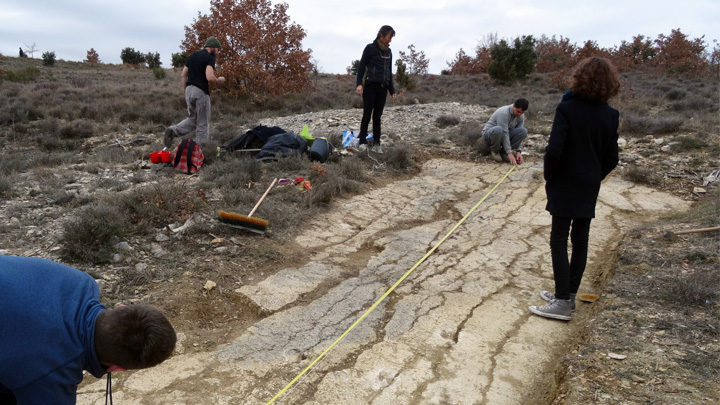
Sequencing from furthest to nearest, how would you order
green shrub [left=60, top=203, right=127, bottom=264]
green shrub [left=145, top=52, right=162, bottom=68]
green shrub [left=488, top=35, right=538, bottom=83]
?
green shrub [left=145, top=52, right=162, bottom=68] < green shrub [left=488, top=35, right=538, bottom=83] < green shrub [left=60, top=203, right=127, bottom=264]

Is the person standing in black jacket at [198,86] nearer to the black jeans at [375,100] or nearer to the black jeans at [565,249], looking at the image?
the black jeans at [375,100]

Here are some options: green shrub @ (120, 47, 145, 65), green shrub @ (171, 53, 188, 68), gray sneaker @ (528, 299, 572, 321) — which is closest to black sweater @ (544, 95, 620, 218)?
gray sneaker @ (528, 299, 572, 321)

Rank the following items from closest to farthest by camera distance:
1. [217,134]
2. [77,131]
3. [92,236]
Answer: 1. [92,236]
2. [217,134]
3. [77,131]

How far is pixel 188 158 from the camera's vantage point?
609cm

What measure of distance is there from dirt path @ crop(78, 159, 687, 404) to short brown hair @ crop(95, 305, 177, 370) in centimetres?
93

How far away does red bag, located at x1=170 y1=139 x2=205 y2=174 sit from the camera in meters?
6.10

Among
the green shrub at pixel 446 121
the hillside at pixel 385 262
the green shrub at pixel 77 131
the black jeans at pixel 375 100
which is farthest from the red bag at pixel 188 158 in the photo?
the green shrub at pixel 446 121

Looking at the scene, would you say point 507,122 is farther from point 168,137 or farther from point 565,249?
point 168,137

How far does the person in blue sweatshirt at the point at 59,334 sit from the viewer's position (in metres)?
1.41

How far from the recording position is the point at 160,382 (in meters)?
2.54

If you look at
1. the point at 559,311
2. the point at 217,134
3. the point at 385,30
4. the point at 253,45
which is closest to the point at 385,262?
the point at 559,311

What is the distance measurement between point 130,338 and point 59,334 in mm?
214

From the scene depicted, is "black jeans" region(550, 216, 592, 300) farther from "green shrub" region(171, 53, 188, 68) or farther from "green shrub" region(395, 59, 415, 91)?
"green shrub" region(171, 53, 188, 68)

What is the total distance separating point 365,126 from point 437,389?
5.18 metres
